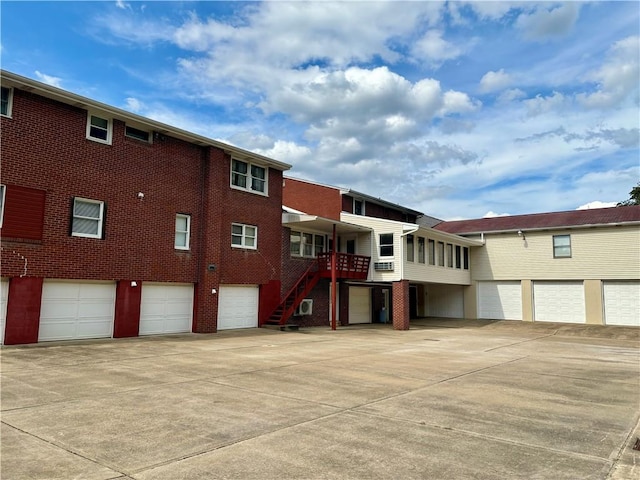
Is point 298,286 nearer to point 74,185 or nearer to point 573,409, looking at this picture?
point 74,185

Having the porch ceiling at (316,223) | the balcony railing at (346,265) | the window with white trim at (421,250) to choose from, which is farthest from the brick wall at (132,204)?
the window with white trim at (421,250)

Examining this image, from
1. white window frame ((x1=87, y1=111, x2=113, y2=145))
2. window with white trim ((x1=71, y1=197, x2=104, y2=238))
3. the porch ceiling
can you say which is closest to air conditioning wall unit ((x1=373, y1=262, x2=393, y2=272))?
the porch ceiling

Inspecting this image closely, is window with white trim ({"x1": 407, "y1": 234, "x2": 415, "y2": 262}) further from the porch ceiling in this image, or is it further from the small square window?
the small square window

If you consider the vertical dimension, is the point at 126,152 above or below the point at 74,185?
above

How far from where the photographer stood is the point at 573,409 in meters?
6.91

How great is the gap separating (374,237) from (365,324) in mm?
5198

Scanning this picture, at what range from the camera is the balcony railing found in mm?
22234

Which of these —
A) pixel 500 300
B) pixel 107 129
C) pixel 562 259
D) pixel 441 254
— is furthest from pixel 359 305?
pixel 107 129

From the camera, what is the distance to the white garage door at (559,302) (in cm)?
2613

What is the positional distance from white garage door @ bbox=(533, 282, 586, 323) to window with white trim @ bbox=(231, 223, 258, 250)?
1732 centimetres

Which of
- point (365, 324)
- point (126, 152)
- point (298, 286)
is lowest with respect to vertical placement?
point (365, 324)

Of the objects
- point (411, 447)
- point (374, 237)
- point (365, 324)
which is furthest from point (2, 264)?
point (365, 324)

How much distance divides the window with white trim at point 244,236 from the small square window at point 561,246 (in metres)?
17.5

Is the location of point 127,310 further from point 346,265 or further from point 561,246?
point 561,246
